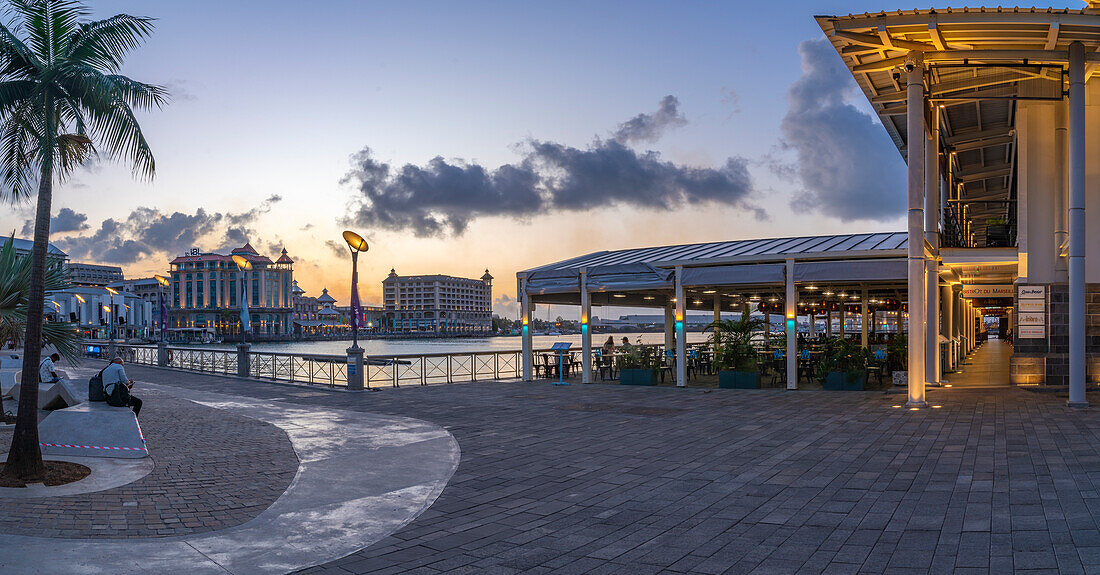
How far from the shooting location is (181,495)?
22.2 feet

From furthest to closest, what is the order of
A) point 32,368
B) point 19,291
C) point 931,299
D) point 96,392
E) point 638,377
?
point 638,377 < point 931,299 < point 19,291 < point 96,392 < point 32,368

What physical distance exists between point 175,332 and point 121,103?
15938cm

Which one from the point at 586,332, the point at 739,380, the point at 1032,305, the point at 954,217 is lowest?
Answer: the point at 739,380

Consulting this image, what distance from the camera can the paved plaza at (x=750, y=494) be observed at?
4789mm

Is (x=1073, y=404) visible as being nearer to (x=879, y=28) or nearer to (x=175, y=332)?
(x=879, y=28)

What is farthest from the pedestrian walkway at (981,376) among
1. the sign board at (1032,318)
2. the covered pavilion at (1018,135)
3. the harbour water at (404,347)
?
the harbour water at (404,347)

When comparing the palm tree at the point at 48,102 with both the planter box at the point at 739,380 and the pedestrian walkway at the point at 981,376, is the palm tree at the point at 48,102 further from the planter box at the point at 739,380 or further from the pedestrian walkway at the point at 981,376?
the pedestrian walkway at the point at 981,376

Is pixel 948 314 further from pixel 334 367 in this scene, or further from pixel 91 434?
pixel 91 434

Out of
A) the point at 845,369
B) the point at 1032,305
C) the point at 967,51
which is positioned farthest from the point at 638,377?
the point at 967,51

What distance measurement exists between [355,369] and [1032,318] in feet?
55.8

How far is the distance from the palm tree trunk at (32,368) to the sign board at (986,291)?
18.8 metres

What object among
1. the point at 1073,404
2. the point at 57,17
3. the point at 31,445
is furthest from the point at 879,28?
the point at 31,445

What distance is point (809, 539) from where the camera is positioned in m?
5.16

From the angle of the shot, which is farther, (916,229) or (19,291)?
(916,229)
